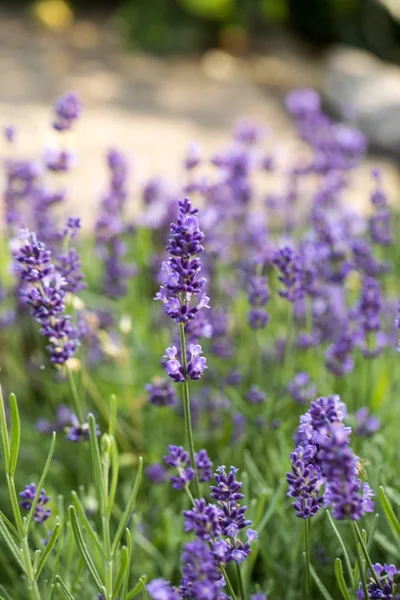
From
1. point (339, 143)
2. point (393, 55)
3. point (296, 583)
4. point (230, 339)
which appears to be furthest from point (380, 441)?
point (393, 55)

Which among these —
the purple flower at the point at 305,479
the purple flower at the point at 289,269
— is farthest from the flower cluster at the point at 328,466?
the purple flower at the point at 289,269

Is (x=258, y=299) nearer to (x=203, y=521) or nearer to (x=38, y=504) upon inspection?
(x=38, y=504)

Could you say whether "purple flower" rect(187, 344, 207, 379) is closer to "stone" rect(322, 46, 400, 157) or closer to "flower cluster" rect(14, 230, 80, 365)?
"flower cluster" rect(14, 230, 80, 365)

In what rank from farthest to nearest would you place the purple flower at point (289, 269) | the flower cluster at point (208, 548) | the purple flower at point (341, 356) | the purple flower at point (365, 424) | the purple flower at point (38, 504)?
the purple flower at point (341, 356)
the purple flower at point (365, 424)
the purple flower at point (289, 269)
the purple flower at point (38, 504)
the flower cluster at point (208, 548)

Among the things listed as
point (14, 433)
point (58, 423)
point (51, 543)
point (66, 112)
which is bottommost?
point (58, 423)

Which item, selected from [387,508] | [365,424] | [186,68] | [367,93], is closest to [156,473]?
[365,424]

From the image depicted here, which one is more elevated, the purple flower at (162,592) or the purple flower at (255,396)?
the purple flower at (162,592)

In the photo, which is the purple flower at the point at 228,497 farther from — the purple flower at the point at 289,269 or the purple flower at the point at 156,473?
the purple flower at the point at 156,473

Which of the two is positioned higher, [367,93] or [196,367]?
[196,367]
